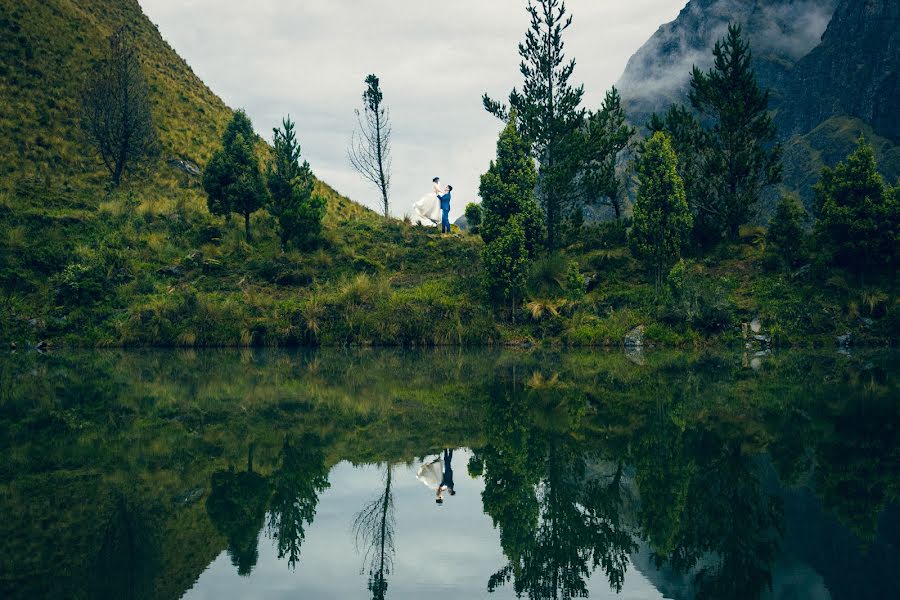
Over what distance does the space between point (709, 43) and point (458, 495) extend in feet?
548

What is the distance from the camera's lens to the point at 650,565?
461 cm

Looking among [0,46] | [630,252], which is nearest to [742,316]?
[630,252]

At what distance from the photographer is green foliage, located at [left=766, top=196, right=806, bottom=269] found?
96.4 feet

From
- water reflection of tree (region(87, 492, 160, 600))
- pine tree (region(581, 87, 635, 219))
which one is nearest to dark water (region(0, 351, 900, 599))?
water reflection of tree (region(87, 492, 160, 600))

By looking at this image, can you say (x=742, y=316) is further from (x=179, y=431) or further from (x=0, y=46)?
(x=0, y=46)

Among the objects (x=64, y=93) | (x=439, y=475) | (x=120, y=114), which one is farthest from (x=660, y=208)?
(x=64, y=93)

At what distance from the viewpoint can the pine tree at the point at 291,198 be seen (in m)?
34.4

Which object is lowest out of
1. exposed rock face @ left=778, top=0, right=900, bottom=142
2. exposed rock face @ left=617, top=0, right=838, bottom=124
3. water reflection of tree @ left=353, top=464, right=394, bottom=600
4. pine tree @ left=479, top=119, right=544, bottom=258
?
water reflection of tree @ left=353, top=464, right=394, bottom=600

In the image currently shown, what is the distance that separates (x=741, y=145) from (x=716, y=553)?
98.9ft

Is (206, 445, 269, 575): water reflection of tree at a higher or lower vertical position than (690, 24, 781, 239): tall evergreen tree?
lower

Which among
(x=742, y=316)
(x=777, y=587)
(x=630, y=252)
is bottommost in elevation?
(x=777, y=587)

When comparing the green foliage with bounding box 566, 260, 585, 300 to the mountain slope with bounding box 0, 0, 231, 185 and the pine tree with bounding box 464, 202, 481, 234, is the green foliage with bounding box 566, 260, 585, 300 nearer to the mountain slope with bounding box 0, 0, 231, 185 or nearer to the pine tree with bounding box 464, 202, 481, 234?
the pine tree with bounding box 464, 202, 481, 234

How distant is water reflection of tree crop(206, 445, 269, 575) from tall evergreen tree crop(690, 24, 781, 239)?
29.2 m

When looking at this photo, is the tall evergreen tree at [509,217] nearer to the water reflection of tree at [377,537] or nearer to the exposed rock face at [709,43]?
the water reflection of tree at [377,537]
